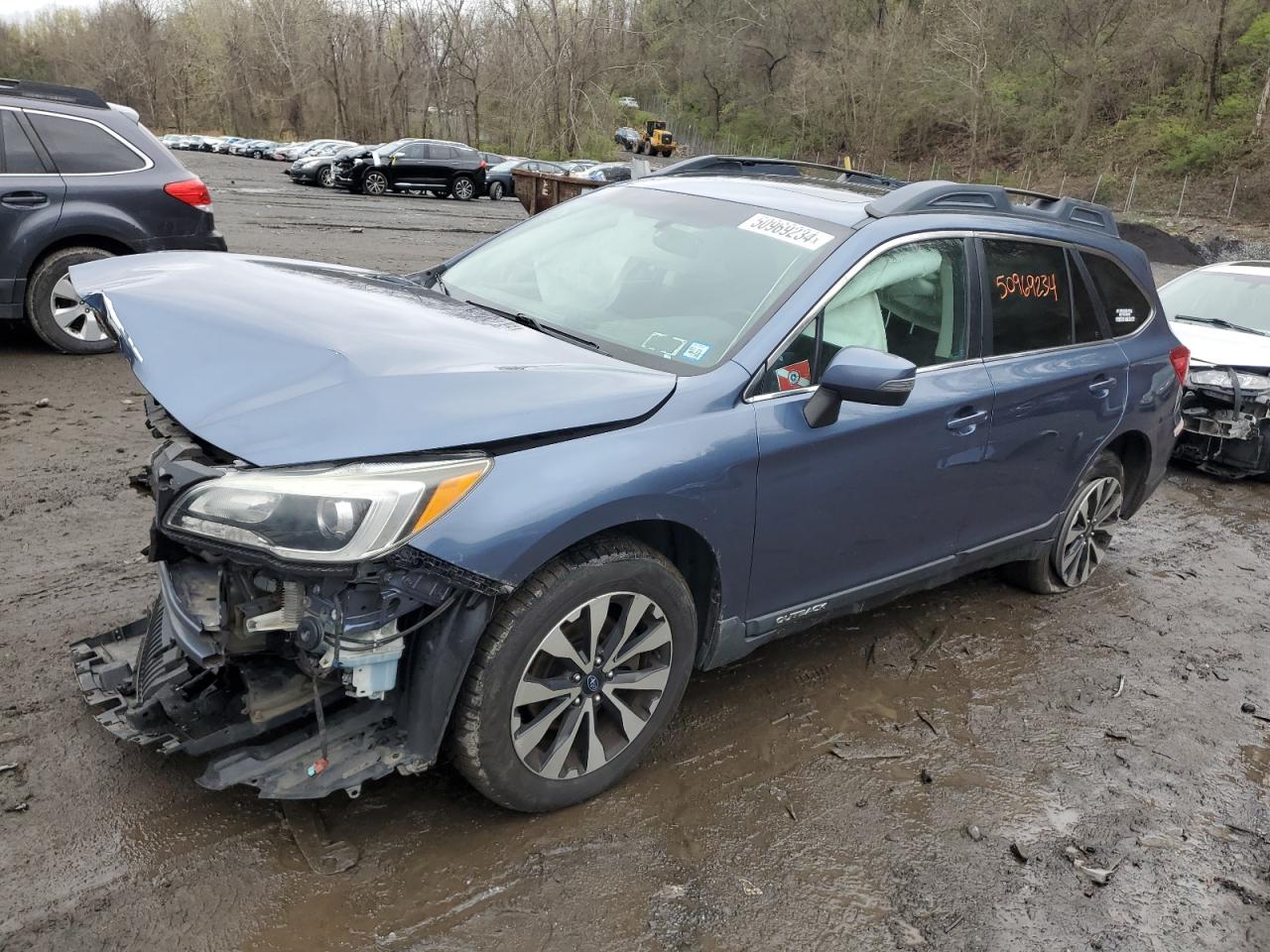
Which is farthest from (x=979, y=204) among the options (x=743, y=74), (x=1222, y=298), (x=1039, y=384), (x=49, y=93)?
(x=743, y=74)

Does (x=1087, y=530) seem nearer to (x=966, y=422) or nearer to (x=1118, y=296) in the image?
(x=1118, y=296)

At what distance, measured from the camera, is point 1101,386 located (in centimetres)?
443

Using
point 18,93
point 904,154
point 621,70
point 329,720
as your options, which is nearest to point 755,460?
point 329,720

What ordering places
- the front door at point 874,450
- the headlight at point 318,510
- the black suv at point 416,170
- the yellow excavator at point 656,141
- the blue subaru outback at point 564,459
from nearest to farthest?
1. the headlight at point 318,510
2. the blue subaru outback at point 564,459
3. the front door at point 874,450
4. the black suv at point 416,170
5. the yellow excavator at point 656,141

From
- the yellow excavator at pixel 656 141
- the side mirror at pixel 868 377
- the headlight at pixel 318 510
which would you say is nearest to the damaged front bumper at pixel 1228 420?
the side mirror at pixel 868 377

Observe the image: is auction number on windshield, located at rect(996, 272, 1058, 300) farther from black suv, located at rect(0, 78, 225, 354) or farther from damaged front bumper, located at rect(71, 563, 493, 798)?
black suv, located at rect(0, 78, 225, 354)

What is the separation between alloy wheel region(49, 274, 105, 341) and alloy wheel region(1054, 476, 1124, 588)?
6.64 meters

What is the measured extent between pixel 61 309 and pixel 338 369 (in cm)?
578

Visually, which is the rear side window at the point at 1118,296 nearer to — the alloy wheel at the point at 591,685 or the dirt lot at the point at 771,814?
the dirt lot at the point at 771,814

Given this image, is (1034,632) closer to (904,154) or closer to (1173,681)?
(1173,681)

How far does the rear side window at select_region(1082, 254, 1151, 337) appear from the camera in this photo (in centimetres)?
454

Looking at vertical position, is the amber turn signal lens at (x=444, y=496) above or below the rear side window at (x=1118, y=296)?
below

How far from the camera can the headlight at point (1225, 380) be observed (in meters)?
7.15

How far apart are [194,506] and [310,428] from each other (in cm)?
33
